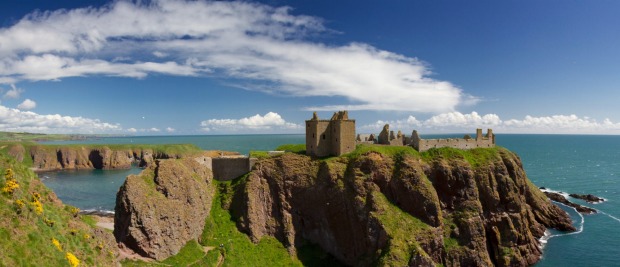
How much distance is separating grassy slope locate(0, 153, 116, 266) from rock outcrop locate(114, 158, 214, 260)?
20.2 meters

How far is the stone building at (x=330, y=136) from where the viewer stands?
69.6 metres

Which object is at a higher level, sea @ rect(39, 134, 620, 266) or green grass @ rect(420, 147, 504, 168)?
green grass @ rect(420, 147, 504, 168)

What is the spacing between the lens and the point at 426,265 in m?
55.7

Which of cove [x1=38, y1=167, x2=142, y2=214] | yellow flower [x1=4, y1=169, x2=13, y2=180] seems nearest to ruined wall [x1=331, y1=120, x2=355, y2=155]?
yellow flower [x1=4, y1=169, x2=13, y2=180]

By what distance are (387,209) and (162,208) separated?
3512 cm

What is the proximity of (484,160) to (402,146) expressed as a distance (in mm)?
17235

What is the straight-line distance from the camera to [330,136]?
71.2 m

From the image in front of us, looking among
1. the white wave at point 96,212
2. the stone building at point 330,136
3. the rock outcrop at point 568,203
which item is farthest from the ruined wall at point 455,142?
the white wave at point 96,212

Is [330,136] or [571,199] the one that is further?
[571,199]

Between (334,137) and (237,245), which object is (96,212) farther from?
(334,137)

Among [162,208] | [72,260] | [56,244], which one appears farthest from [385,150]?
[56,244]

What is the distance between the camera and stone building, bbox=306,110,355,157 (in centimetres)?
6962

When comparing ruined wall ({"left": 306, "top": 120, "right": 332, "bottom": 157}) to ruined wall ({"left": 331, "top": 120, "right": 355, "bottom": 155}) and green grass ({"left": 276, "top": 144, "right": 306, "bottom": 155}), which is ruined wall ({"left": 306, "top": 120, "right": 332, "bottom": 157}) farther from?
green grass ({"left": 276, "top": 144, "right": 306, "bottom": 155})

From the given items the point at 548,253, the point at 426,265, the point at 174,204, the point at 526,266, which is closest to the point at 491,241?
the point at 526,266
